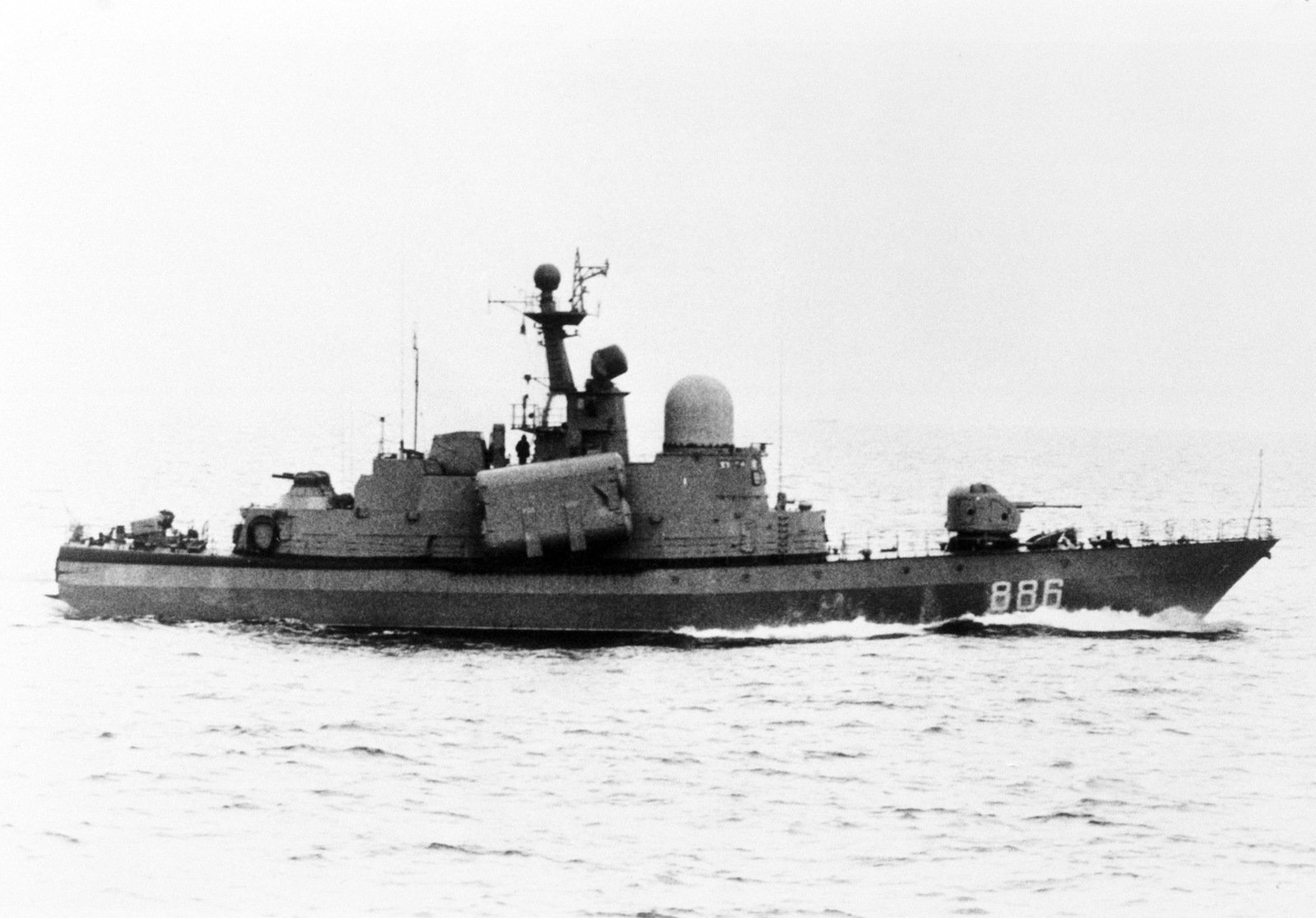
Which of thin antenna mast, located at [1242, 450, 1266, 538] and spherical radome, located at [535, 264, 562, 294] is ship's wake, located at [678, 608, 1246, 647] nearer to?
thin antenna mast, located at [1242, 450, 1266, 538]

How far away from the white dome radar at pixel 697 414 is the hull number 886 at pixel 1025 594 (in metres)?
7.47

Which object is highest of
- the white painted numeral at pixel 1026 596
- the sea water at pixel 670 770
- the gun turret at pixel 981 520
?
the gun turret at pixel 981 520

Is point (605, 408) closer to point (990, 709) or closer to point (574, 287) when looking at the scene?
point (574, 287)

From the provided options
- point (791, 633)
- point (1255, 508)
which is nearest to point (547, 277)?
point (791, 633)

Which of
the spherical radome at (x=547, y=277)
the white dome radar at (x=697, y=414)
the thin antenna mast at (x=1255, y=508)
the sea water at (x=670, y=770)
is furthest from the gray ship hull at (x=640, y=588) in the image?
the spherical radome at (x=547, y=277)

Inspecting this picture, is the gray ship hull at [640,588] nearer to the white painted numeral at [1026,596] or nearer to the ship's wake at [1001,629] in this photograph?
the white painted numeral at [1026,596]

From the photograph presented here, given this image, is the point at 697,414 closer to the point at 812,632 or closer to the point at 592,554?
the point at 592,554

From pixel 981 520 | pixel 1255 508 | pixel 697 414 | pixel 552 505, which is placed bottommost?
pixel 981 520

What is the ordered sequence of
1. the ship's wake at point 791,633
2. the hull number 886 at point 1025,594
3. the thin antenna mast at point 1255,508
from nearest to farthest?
1. the ship's wake at point 791,633
2. the hull number 886 at point 1025,594
3. the thin antenna mast at point 1255,508

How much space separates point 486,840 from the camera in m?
17.6

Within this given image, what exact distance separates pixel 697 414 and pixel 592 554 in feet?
14.3

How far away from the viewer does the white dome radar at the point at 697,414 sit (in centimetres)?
3428

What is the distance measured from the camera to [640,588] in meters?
33.0

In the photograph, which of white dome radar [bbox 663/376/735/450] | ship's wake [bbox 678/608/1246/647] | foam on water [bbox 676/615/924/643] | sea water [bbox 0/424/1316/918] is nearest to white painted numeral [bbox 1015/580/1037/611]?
ship's wake [bbox 678/608/1246/647]
